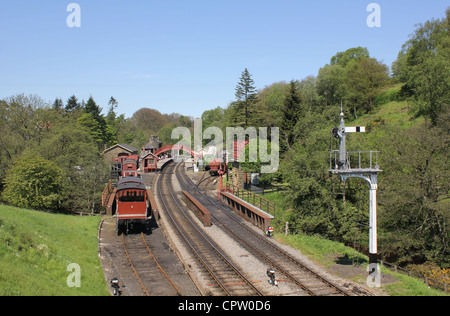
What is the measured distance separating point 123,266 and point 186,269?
146 inches

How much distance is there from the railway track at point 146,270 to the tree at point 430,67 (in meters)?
34.4

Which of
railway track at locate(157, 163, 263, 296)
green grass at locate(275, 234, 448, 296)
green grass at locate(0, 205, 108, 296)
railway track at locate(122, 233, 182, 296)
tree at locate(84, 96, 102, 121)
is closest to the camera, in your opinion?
green grass at locate(0, 205, 108, 296)

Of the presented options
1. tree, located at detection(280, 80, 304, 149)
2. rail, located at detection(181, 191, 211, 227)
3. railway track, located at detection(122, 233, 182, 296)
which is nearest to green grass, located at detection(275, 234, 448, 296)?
rail, located at detection(181, 191, 211, 227)

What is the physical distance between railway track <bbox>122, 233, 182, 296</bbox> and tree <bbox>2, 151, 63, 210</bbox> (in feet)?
46.7

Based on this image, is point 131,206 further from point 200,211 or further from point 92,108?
point 92,108

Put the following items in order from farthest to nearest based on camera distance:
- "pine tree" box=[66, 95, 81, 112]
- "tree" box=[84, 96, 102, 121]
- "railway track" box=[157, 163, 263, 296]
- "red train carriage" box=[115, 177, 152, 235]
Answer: "pine tree" box=[66, 95, 81, 112]
"tree" box=[84, 96, 102, 121]
"red train carriage" box=[115, 177, 152, 235]
"railway track" box=[157, 163, 263, 296]

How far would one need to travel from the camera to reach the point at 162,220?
3066 cm

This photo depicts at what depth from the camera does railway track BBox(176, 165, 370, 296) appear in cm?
1580

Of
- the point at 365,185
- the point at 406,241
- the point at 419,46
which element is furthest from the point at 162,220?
the point at 419,46

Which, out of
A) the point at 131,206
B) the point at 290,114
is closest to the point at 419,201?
the point at 131,206

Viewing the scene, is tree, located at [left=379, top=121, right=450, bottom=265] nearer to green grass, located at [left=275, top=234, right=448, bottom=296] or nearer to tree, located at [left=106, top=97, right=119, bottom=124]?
green grass, located at [left=275, top=234, right=448, bottom=296]

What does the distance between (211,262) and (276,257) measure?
4.10m

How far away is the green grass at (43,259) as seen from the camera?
41.9 ft

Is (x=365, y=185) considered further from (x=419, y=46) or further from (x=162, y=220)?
(x=419, y=46)
